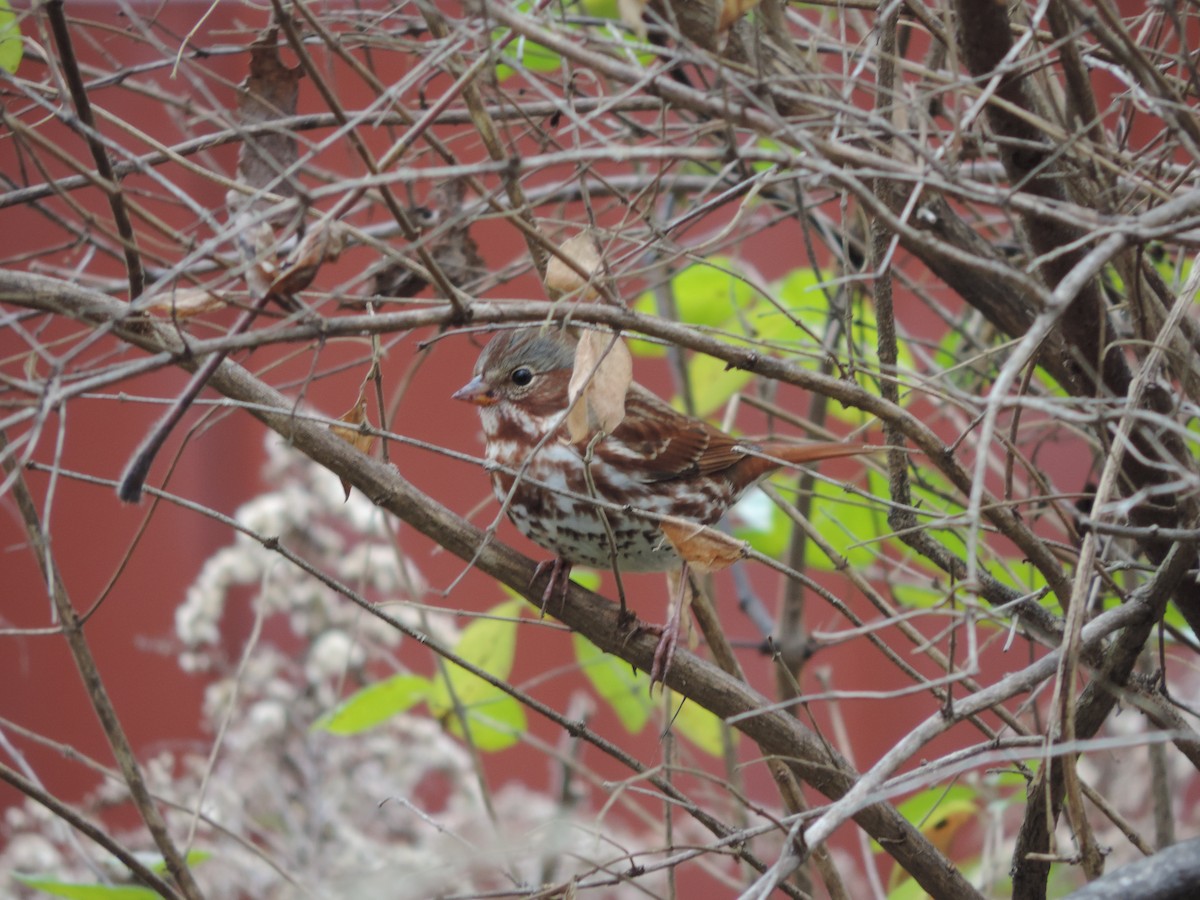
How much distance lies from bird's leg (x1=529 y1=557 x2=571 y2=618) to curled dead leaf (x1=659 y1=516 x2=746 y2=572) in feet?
1.54

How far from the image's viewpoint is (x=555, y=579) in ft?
7.90

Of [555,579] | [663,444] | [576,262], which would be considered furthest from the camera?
[663,444]

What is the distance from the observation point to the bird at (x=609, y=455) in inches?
105

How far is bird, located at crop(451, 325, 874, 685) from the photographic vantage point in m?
2.66

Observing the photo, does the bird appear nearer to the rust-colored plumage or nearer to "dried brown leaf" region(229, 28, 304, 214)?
the rust-colored plumage

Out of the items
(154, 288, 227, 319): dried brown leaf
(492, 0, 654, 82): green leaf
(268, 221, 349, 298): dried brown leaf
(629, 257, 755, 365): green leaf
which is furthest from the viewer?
(629, 257, 755, 365): green leaf

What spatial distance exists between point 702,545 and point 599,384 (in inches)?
14.0

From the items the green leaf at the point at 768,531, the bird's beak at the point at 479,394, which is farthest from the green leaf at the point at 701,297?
the green leaf at the point at 768,531

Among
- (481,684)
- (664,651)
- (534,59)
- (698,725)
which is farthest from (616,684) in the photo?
(534,59)

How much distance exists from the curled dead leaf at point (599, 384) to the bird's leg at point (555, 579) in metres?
0.64

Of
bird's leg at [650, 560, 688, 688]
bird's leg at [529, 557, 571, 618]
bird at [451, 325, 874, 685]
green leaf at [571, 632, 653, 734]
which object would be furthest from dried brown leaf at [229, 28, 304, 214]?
green leaf at [571, 632, 653, 734]

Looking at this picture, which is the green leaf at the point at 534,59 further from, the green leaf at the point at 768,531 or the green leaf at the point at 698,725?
the green leaf at the point at 698,725

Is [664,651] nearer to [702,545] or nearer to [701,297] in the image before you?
[702,545]

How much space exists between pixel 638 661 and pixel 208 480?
377 centimetres
